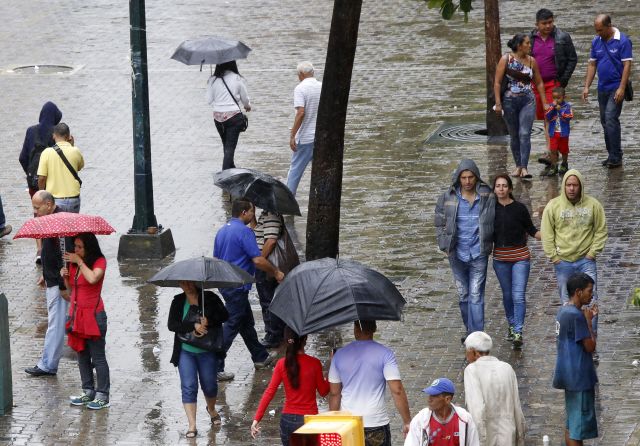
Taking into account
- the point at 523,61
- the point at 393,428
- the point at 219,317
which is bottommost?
the point at 393,428

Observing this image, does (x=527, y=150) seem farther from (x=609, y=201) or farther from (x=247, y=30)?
(x=247, y=30)

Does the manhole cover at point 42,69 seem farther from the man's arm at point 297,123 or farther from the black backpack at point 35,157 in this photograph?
the black backpack at point 35,157

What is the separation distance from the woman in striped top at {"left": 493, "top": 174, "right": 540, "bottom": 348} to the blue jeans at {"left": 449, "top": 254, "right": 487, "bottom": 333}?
0.18 metres

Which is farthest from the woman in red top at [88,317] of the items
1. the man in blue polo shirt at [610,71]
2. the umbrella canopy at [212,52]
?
the man in blue polo shirt at [610,71]

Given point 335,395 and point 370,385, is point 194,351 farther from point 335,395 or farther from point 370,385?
point 370,385

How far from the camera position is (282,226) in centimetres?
1279

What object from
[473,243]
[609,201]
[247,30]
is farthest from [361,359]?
[247,30]

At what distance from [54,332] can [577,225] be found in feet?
14.2

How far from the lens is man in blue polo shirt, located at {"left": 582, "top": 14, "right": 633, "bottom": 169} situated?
17.4 metres

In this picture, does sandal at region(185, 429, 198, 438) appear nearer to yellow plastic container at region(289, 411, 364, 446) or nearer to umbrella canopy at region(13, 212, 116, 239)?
umbrella canopy at region(13, 212, 116, 239)

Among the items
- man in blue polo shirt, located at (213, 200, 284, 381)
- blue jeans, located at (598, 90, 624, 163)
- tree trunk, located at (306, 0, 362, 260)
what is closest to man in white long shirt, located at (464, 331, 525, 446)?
man in blue polo shirt, located at (213, 200, 284, 381)

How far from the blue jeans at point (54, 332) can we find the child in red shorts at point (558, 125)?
7152mm

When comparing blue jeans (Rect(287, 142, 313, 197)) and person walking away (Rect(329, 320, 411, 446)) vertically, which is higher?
blue jeans (Rect(287, 142, 313, 197))

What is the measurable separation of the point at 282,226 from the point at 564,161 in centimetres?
602
